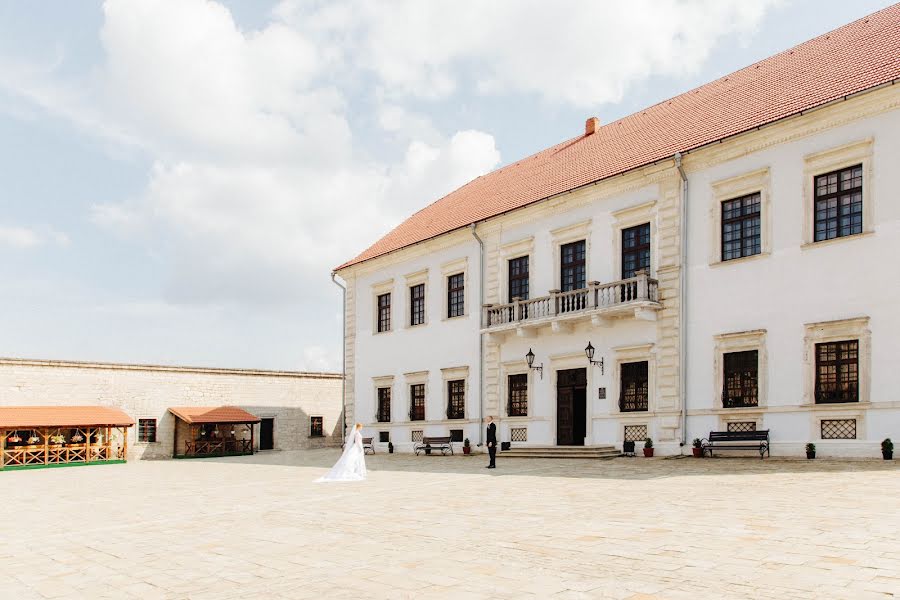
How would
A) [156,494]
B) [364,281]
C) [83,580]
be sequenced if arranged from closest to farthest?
[83,580] < [156,494] < [364,281]

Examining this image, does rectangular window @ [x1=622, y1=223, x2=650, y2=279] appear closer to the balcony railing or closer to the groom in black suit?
the balcony railing

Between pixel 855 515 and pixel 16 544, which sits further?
pixel 16 544

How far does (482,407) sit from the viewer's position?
2814 centimetres

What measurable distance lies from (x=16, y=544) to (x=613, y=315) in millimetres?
16748

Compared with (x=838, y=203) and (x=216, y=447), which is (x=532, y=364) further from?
(x=216, y=447)

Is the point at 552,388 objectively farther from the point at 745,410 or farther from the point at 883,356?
the point at 883,356

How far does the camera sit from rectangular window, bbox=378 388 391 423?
33500mm

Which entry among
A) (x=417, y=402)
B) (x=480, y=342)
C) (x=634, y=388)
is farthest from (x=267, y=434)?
(x=634, y=388)

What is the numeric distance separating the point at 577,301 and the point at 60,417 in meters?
21.2

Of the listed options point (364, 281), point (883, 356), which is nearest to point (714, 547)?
point (883, 356)

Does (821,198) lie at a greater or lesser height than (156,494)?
greater

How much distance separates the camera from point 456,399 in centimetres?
2970

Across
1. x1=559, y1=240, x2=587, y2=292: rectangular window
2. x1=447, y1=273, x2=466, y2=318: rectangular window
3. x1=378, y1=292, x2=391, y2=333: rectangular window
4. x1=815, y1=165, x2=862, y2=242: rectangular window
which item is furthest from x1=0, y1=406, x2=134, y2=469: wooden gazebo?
x1=815, y1=165, x2=862, y2=242: rectangular window

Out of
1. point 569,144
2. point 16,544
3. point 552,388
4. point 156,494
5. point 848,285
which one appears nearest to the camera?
point 16,544
